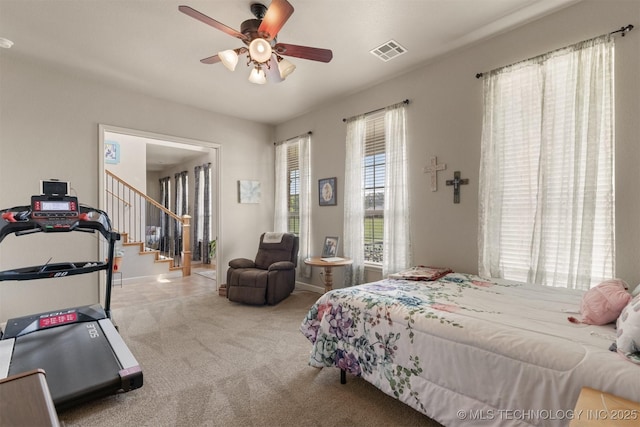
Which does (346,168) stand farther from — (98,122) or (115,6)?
(98,122)

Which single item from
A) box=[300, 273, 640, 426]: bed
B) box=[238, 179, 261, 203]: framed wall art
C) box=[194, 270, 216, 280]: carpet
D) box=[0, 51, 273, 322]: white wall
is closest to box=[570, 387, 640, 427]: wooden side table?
box=[300, 273, 640, 426]: bed

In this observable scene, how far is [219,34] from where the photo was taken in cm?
270

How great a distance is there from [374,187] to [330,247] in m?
1.01

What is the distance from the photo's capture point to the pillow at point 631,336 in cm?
115

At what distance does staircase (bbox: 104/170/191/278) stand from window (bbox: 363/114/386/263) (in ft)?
14.2

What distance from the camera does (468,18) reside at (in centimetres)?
251

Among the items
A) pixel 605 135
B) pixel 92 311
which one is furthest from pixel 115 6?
pixel 605 135

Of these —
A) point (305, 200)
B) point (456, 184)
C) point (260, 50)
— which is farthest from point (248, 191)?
point (456, 184)

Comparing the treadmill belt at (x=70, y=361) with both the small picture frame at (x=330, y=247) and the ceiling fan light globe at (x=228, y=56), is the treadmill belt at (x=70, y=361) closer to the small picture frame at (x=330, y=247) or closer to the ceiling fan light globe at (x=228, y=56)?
the ceiling fan light globe at (x=228, y=56)

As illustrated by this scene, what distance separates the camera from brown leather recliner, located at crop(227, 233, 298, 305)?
3.89 m

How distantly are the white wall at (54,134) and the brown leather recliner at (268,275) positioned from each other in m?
1.71

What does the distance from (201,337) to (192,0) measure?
9.70ft

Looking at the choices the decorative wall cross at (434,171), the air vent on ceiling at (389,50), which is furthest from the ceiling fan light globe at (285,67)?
the decorative wall cross at (434,171)

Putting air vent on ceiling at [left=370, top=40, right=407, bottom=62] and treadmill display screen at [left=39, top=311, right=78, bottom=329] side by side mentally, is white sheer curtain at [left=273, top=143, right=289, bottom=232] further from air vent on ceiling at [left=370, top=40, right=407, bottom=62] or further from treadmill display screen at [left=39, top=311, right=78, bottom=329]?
treadmill display screen at [left=39, top=311, right=78, bottom=329]
